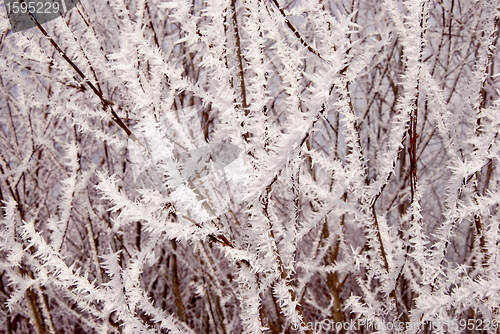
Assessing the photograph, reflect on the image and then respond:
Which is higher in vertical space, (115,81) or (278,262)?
(115,81)

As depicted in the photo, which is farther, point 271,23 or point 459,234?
point 459,234

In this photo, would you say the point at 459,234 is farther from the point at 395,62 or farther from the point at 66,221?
the point at 66,221

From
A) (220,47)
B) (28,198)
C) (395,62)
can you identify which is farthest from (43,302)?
(395,62)

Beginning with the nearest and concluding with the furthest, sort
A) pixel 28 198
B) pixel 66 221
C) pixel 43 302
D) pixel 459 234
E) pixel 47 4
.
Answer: pixel 47 4 → pixel 66 221 → pixel 43 302 → pixel 28 198 → pixel 459 234

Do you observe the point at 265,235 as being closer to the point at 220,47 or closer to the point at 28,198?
the point at 220,47

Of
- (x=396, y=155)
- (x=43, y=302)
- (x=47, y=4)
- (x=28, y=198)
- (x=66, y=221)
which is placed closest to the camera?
(x=396, y=155)

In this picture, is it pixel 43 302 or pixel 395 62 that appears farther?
pixel 395 62

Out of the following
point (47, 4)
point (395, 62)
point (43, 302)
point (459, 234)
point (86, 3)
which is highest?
point (86, 3)

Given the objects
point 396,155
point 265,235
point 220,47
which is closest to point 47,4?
point 220,47

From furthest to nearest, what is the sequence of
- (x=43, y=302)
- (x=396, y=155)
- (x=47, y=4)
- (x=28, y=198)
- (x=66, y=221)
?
(x=28, y=198)
(x=43, y=302)
(x=66, y=221)
(x=47, y=4)
(x=396, y=155)
